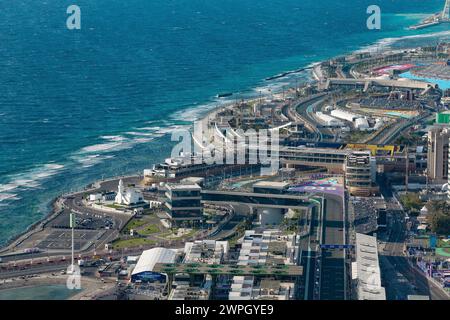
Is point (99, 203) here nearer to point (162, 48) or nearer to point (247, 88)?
point (247, 88)

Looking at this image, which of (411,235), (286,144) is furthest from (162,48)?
(411,235)

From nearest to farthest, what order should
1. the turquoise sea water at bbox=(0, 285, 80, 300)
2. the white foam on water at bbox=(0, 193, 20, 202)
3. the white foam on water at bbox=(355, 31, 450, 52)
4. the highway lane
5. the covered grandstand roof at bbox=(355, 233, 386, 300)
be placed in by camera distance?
the covered grandstand roof at bbox=(355, 233, 386, 300) → the highway lane → the turquoise sea water at bbox=(0, 285, 80, 300) → the white foam on water at bbox=(0, 193, 20, 202) → the white foam on water at bbox=(355, 31, 450, 52)

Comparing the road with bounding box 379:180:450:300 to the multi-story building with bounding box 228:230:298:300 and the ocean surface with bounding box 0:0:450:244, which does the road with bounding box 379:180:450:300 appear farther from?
the ocean surface with bounding box 0:0:450:244

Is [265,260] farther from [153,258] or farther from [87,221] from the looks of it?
[87,221]

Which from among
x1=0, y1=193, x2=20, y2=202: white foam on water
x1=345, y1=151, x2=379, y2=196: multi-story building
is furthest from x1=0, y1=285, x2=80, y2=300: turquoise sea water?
x1=345, y1=151, x2=379, y2=196: multi-story building

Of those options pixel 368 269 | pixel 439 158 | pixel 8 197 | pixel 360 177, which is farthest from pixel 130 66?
pixel 368 269

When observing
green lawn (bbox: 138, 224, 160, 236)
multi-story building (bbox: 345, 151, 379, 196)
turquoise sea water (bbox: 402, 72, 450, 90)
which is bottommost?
green lawn (bbox: 138, 224, 160, 236)
